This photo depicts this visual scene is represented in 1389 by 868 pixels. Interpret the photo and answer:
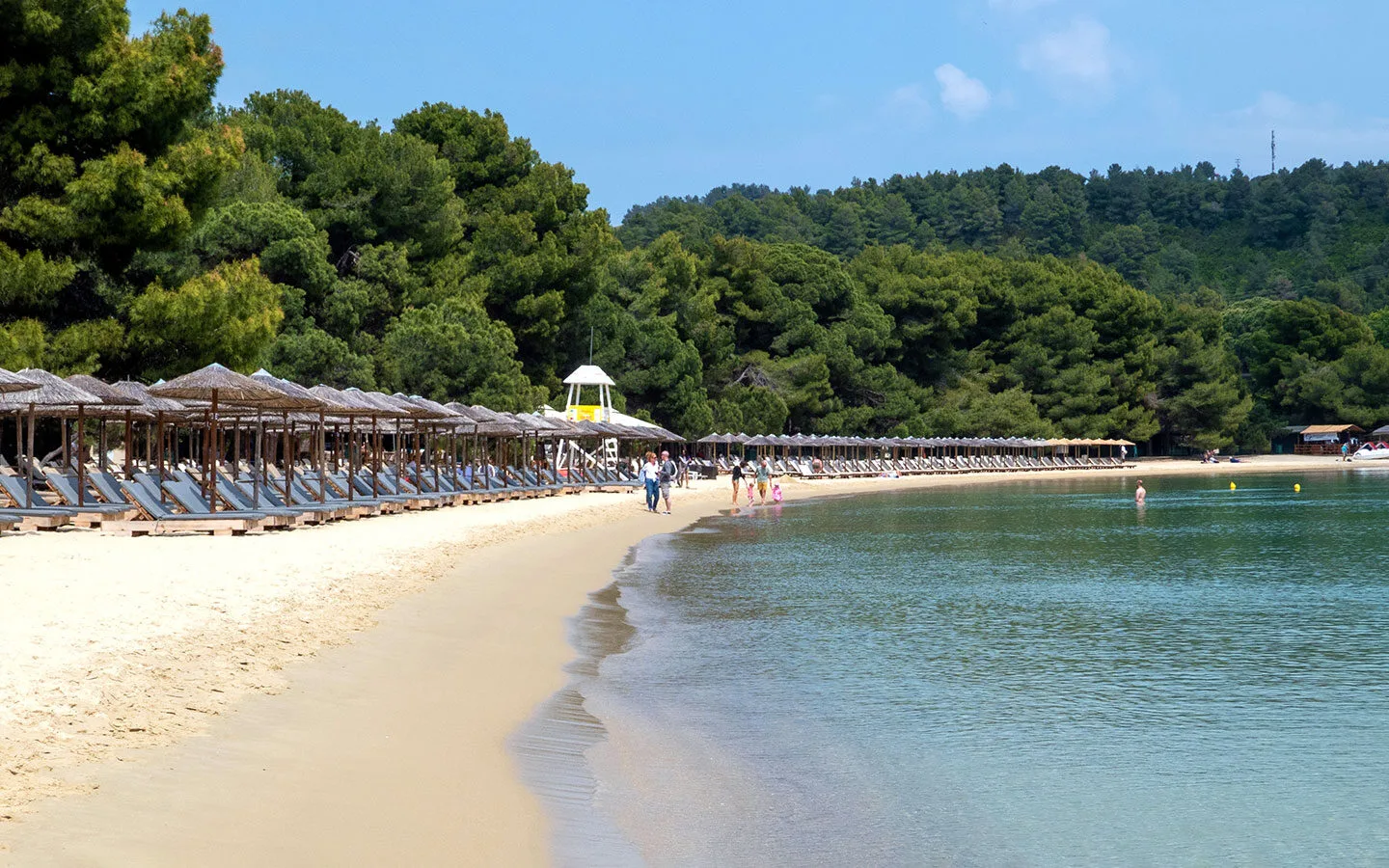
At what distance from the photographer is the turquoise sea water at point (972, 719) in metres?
5.93

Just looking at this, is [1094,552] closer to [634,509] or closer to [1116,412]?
[634,509]

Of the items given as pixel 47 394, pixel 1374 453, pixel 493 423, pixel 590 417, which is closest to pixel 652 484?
pixel 493 423

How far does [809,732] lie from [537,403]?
3745 cm

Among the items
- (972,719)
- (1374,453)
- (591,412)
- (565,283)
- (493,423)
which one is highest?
(565,283)

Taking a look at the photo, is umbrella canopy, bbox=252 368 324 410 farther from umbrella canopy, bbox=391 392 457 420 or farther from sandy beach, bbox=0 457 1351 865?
sandy beach, bbox=0 457 1351 865

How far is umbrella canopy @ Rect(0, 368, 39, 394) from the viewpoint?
1470 centimetres

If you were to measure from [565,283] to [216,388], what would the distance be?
3436cm

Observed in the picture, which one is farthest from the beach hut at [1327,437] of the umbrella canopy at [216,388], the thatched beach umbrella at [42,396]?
the thatched beach umbrella at [42,396]

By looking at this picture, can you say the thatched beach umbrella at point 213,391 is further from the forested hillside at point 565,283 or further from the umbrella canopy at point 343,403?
the forested hillside at point 565,283

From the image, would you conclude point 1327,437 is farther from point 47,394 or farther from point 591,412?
point 47,394

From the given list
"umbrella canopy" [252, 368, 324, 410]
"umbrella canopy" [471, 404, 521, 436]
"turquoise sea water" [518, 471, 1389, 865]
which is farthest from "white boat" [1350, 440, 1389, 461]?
"umbrella canopy" [252, 368, 324, 410]

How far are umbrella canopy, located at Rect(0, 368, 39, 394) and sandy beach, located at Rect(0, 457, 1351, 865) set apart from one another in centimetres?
165

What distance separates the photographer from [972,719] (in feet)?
28.0

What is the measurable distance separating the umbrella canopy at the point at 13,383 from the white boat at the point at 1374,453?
80.3 metres
